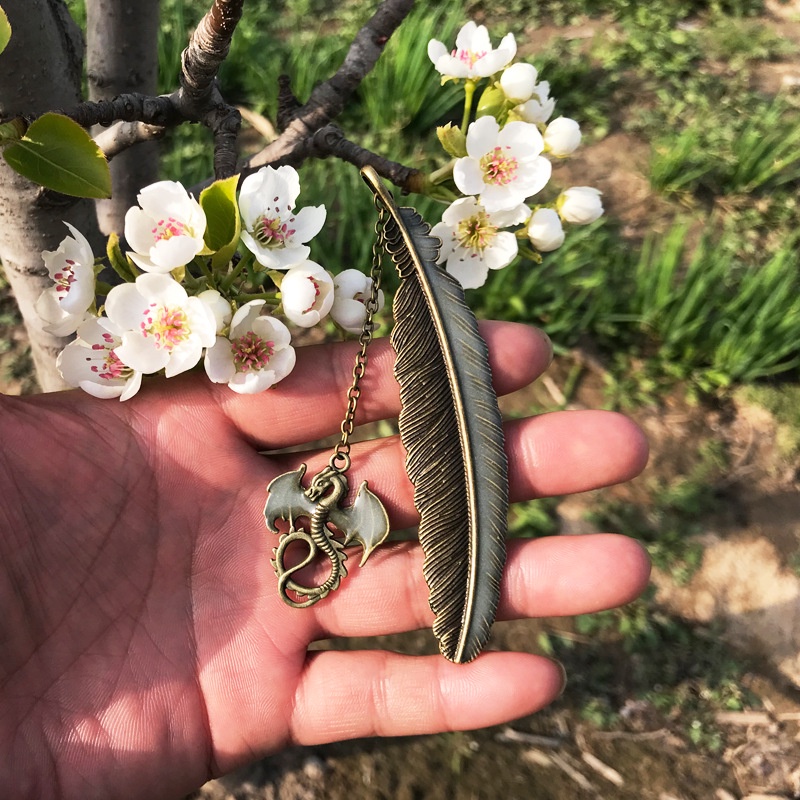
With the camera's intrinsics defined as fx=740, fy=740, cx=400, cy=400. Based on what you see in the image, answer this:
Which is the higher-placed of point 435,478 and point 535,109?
point 535,109

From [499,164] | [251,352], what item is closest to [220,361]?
[251,352]

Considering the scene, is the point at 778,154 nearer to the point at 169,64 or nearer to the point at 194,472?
the point at 169,64

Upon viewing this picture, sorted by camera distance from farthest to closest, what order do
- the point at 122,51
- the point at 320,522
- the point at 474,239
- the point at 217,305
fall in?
the point at 122,51 → the point at 320,522 → the point at 474,239 → the point at 217,305

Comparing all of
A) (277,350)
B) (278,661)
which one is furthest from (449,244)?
(278,661)

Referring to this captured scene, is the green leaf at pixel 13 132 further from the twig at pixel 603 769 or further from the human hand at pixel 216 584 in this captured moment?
the twig at pixel 603 769

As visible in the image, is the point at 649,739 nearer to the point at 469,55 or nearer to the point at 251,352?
the point at 251,352

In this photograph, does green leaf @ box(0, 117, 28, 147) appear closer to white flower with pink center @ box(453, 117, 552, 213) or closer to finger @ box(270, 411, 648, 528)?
white flower with pink center @ box(453, 117, 552, 213)
